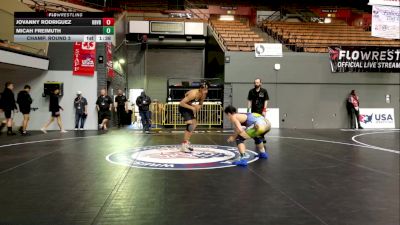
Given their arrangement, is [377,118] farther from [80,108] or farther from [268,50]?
[80,108]

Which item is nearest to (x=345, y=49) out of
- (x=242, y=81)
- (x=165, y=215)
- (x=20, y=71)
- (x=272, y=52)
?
(x=272, y=52)

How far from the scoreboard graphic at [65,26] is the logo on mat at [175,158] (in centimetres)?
369

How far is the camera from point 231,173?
16.9ft

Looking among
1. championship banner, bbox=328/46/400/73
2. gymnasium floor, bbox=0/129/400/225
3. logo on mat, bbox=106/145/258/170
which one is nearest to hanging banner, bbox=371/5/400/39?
gymnasium floor, bbox=0/129/400/225

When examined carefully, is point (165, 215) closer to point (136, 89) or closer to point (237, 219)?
point (237, 219)

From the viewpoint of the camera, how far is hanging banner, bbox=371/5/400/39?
17.4 feet

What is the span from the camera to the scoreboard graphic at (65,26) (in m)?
9.52

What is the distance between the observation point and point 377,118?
1650 centimetres

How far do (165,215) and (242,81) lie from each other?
43.8 feet

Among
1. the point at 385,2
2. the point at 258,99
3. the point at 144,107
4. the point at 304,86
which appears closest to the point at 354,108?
the point at 304,86

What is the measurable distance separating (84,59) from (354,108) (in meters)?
12.2

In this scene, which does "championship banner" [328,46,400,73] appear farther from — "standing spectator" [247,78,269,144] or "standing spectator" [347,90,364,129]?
"standing spectator" [247,78,269,144]

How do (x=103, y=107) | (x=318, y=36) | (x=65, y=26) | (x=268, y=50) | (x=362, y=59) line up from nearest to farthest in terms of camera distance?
1. (x=65, y=26)
2. (x=103, y=107)
3. (x=268, y=50)
4. (x=362, y=59)
5. (x=318, y=36)

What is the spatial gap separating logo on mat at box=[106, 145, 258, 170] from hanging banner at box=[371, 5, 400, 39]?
3069 mm
